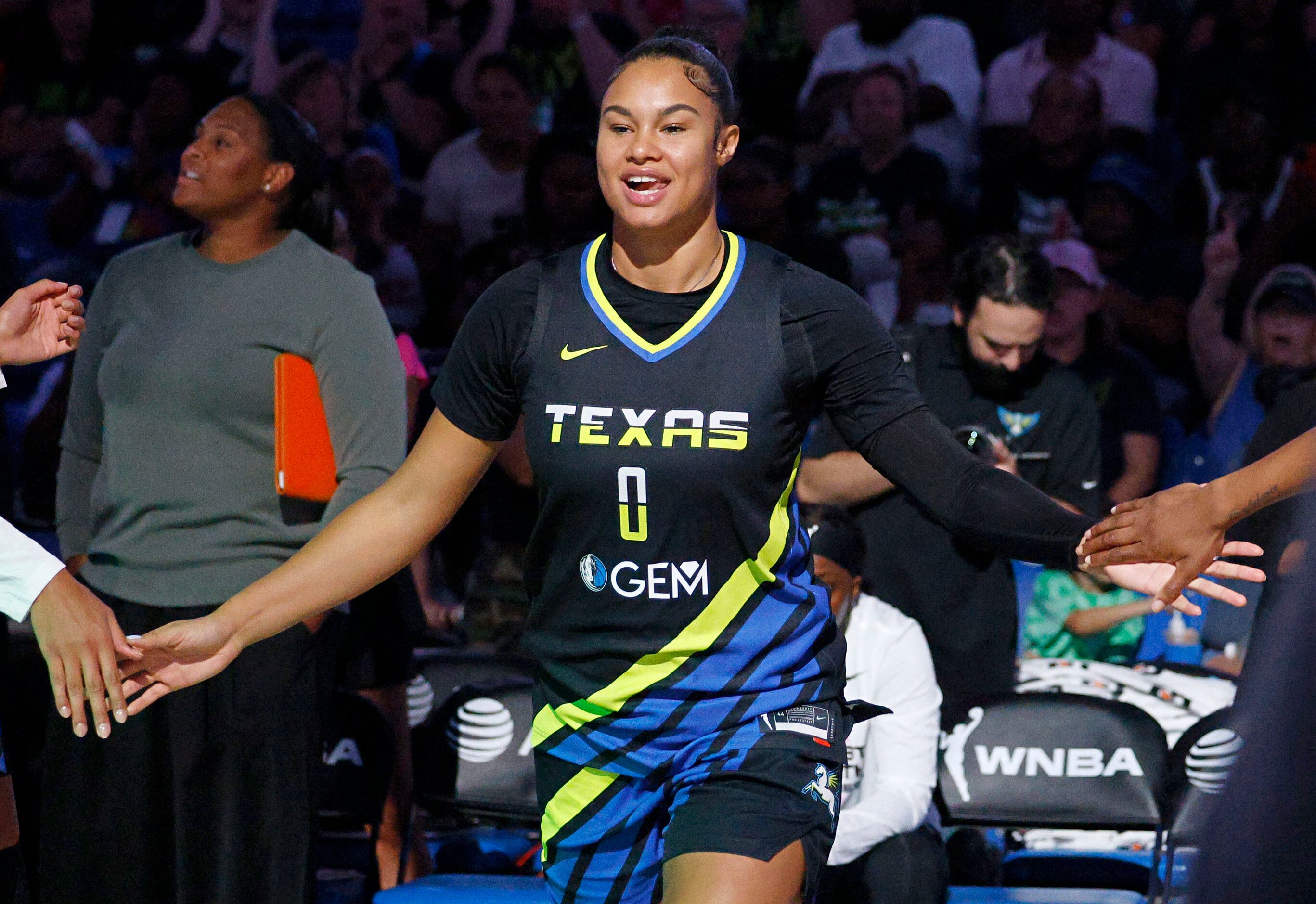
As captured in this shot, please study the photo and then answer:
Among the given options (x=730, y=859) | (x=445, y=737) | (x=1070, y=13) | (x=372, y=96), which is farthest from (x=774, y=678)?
(x=372, y=96)

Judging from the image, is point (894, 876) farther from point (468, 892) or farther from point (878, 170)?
point (878, 170)

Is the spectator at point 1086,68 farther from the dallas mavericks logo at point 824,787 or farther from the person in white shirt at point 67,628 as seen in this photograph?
the person in white shirt at point 67,628

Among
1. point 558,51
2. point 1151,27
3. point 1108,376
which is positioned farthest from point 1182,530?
point 558,51

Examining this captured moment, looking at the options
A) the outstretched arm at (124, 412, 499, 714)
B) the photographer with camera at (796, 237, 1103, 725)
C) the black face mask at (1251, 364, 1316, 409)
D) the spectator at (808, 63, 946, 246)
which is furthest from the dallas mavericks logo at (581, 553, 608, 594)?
the spectator at (808, 63, 946, 246)

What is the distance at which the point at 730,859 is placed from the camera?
2.69m

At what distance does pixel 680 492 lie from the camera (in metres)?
2.88

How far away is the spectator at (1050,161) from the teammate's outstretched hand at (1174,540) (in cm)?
454

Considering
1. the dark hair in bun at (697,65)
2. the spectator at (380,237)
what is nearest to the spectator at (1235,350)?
the dark hair in bun at (697,65)

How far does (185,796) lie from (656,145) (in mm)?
1975

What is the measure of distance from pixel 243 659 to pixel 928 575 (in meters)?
2.07

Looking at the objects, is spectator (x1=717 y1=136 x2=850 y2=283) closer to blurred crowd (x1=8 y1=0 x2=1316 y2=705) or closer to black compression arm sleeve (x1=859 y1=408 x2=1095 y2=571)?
blurred crowd (x1=8 y1=0 x2=1316 y2=705)

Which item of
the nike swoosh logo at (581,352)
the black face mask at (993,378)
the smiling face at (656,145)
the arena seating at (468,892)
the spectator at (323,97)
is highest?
the spectator at (323,97)

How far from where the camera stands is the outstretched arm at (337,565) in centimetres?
313

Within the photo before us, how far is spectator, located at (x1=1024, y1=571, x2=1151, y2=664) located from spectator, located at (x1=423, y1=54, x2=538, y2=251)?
3.11m
